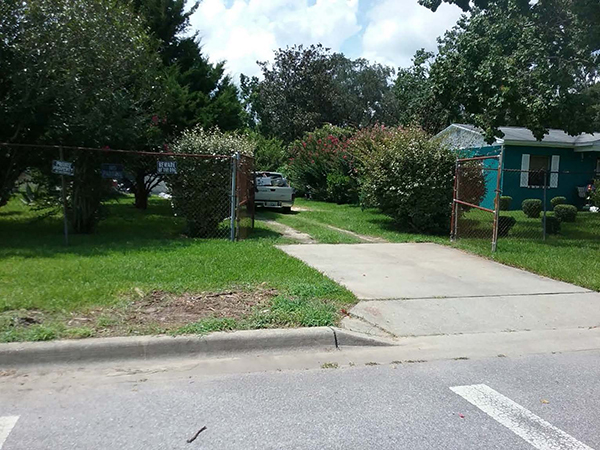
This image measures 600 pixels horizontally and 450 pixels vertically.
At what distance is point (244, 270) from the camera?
7766mm

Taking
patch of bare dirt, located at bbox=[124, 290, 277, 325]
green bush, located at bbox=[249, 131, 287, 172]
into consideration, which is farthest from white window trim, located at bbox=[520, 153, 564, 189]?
patch of bare dirt, located at bbox=[124, 290, 277, 325]

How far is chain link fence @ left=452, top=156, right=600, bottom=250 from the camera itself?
12.2 m

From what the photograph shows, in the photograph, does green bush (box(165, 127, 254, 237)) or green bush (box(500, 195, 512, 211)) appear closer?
green bush (box(165, 127, 254, 237))

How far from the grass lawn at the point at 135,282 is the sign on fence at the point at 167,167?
1.46 metres

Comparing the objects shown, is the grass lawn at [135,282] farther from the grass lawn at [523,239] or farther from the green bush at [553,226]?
the green bush at [553,226]

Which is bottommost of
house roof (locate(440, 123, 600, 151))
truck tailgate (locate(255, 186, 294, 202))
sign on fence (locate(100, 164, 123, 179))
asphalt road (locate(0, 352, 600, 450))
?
asphalt road (locate(0, 352, 600, 450))

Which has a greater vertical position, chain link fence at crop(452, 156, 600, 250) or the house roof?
the house roof

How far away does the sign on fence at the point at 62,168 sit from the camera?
9.67 meters

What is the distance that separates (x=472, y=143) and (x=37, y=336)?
22.6 meters

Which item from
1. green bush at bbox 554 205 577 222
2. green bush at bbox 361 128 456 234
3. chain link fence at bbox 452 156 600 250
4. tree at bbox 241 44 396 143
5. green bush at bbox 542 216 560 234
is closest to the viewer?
chain link fence at bbox 452 156 600 250

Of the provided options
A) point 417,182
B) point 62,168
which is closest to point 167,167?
point 62,168

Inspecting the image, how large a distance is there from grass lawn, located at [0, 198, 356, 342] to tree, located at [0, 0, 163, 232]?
1702mm

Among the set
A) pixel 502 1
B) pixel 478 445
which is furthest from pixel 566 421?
pixel 502 1

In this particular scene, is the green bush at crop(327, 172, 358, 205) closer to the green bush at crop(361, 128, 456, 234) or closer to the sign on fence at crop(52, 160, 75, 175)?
the green bush at crop(361, 128, 456, 234)
